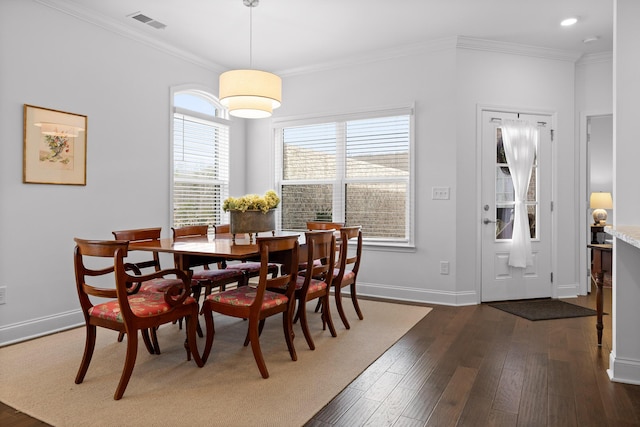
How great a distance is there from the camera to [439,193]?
456 centimetres

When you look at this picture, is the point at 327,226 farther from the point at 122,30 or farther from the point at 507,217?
the point at 122,30

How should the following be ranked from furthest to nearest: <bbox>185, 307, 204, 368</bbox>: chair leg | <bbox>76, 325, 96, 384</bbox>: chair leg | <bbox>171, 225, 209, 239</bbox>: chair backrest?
<bbox>171, 225, 209, 239</bbox>: chair backrest → <bbox>185, 307, 204, 368</bbox>: chair leg → <bbox>76, 325, 96, 384</bbox>: chair leg

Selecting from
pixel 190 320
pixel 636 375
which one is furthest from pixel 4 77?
pixel 636 375

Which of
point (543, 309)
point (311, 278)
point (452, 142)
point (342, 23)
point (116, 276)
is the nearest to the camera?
point (116, 276)

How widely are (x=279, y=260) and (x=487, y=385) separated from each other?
1541mm

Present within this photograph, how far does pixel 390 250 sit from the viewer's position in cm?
484

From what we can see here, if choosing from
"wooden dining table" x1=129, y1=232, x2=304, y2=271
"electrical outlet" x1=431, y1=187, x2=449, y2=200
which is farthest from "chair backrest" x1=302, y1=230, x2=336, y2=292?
"electrical outlet" x1=431, y1=187, x2=449, y2=200

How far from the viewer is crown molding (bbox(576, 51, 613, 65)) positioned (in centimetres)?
475

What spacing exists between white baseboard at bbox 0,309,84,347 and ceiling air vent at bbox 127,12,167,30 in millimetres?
2811

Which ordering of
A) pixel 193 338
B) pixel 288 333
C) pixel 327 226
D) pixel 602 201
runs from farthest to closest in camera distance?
pixel 602 201 → pixel 327 226 → pixel 288 333 → pixel 193 338

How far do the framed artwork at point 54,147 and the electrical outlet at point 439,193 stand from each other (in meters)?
3.54

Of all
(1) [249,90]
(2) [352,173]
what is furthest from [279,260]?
(2) [352,173]

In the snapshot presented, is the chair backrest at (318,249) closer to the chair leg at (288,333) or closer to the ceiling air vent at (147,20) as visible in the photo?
the chair leg at (288,333)

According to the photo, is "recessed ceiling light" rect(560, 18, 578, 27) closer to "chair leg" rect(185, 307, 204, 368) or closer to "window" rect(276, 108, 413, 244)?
"window" rect(276, 108, 413, 244)
